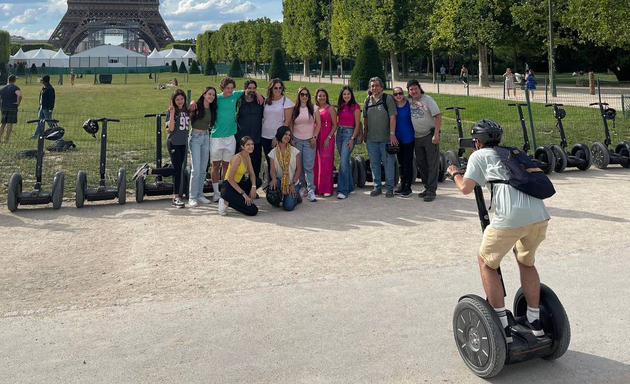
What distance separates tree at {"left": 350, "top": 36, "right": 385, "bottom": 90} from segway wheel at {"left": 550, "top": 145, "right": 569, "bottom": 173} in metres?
25.1

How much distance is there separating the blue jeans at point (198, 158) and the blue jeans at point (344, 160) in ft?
6.54

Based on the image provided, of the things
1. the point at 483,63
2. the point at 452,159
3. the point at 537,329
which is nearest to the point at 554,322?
the point at 537,329

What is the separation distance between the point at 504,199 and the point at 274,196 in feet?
18.1

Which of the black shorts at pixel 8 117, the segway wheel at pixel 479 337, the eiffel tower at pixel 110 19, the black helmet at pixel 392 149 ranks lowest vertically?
the segway wheel at pixel 479 337

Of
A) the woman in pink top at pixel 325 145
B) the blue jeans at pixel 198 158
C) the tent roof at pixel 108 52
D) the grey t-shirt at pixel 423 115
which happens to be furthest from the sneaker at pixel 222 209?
the tent roof at pixel 108 52

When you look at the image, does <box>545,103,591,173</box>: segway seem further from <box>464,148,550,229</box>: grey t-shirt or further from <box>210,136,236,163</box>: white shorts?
<box>464,148,550,229</box>: grey t-shirt

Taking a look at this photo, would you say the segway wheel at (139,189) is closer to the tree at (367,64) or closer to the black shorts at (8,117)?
the black shorts at (8,117)

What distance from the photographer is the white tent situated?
3356 inches

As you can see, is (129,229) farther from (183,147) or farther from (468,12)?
(468,12)

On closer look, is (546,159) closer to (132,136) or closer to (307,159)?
(307,159)

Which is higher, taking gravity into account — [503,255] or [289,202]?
[289,202]

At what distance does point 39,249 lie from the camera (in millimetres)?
7668

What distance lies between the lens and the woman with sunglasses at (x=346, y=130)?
10156 mm

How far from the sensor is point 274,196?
9500 millimetres
